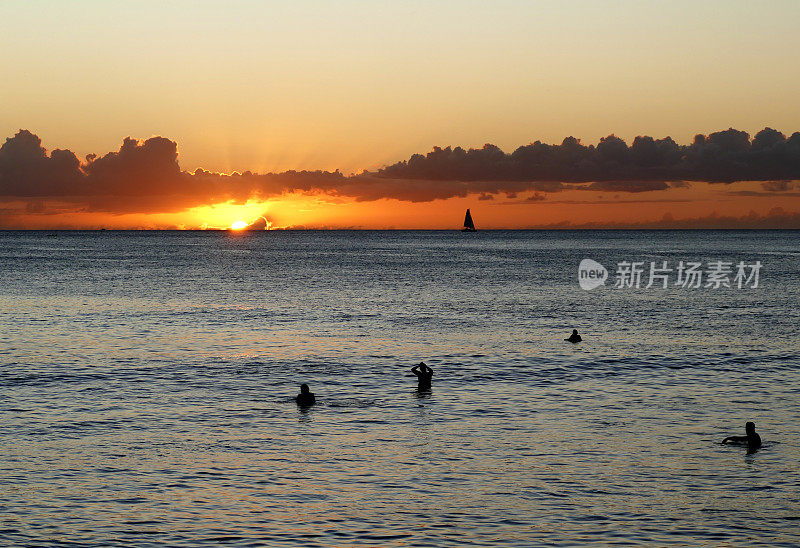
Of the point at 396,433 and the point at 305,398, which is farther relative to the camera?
the point at 305,398

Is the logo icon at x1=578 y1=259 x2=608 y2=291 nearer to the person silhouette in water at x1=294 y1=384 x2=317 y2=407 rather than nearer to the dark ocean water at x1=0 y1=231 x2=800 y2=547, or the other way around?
the dark ocean water at x1=0 y1=231 x2=800 y2=547

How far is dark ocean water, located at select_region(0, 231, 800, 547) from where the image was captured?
24141 millimetres

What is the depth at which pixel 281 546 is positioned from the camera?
22453 mm

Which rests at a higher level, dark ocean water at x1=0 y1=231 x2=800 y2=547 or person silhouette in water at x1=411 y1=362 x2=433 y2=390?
person silhouette in water at x1=411 y1=362 x2=433 y2=390

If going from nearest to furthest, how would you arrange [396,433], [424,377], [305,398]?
[396,433] < [305,398] < [424,377]

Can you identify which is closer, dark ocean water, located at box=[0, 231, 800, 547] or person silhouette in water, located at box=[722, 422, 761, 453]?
dark ocean water, located at box=[0, 231, 800, 547]

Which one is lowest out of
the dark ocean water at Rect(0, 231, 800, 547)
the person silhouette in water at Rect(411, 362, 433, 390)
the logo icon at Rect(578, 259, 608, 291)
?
the dark ocean water at Rect(0, 231, 800, 547)

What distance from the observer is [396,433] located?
34.0 m

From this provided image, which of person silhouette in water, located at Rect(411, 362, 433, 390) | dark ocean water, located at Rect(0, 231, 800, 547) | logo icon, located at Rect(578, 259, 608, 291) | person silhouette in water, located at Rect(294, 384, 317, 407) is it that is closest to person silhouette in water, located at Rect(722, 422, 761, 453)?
dark ocean water, located at Rect(0, 231, 800, 547)

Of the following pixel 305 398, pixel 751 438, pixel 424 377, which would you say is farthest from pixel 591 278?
pixel 751 438

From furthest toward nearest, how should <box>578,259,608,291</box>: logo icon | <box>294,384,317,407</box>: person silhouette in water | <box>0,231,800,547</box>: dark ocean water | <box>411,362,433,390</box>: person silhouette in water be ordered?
1. <box>578,259,608,291</box>: logo icon
2. <box>411,362,433,390</box>: person silhouette in water
3. <box>294,384,317,407</box>: person silhouette in water
4. <box>0,231,800,547</box>: dark ocean water

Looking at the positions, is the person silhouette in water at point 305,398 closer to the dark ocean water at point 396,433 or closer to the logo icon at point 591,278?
the dark ocean water at point 396,433

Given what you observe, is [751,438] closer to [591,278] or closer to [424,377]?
[424,377]

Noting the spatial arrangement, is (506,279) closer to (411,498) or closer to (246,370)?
(246,370)
